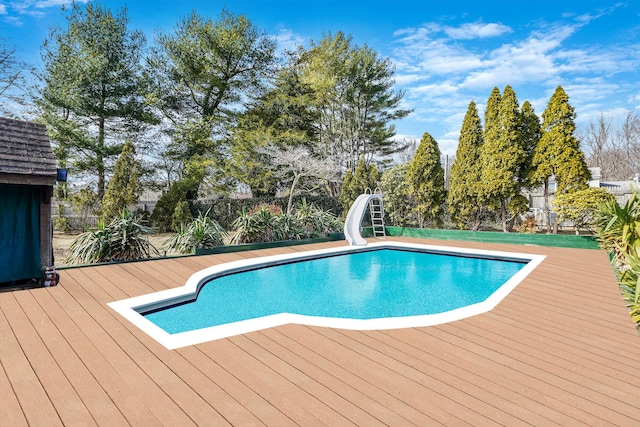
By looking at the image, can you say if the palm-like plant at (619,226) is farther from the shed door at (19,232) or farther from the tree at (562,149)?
the shed door at (19,232)

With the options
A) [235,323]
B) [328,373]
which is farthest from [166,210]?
[328,373]

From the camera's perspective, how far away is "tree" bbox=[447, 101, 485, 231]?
11.2 metres

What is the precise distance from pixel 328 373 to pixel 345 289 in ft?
11.9

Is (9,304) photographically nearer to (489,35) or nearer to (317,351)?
(317,351)

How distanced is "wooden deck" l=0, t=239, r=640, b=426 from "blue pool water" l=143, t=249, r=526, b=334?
4.00 ft

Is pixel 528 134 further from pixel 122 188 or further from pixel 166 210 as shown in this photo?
pixel 122 188

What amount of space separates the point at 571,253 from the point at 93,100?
15.9 m

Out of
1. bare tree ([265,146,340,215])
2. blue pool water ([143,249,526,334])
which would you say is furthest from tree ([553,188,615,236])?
bare tree ([265,146,340,215])

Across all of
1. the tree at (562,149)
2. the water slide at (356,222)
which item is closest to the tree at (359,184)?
A: the water slide at (356,222)

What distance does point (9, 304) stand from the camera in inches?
167

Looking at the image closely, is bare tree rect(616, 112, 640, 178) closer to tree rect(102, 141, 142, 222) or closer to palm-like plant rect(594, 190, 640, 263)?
palm-like plant rect(594, 190, 640, 263)

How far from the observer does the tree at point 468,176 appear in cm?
1121

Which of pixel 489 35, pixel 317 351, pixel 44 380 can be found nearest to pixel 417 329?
pixel 317 351

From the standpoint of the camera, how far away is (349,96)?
1758cm
